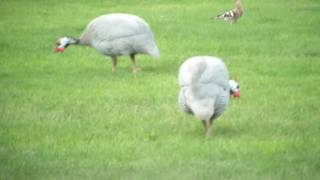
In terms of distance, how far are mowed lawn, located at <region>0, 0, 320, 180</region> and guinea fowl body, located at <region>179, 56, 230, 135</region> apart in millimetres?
334

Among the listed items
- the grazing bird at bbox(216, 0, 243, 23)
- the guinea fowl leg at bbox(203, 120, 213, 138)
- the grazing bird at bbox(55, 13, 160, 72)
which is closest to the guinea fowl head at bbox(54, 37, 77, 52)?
the grazing bird at bbox(55, 13, 160, 72)

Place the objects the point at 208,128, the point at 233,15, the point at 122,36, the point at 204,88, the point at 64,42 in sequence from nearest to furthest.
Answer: the point at 204,88 → the point at 208,128 → the point at 122,36 → the point at 64,42 → the point at 233,15

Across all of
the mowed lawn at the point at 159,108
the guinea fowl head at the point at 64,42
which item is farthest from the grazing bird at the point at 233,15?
the guinea fowl head at the point at 64,42

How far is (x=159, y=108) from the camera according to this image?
1113cm

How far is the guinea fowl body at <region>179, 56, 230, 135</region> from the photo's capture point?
29.4ft

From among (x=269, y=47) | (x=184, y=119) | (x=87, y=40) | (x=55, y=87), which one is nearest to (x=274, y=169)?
(x=184, y=119)

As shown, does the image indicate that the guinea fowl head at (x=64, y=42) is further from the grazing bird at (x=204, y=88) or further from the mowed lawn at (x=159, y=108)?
the grazing bird at (x=204, y=88)

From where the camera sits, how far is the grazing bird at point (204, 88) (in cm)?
895

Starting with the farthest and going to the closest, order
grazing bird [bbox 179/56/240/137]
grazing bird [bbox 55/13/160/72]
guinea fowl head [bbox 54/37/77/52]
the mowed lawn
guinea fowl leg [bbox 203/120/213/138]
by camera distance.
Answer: guinea fowl head [bbox 54/37/77/52] → grazing bird [bbox 55/13/160/72] → guinea fowl leg [bbox 203/120/213/138] → grazing bird [bbox 179/56/240/137] → the mowed lawn

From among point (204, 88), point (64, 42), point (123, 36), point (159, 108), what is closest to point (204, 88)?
point (204, 88)

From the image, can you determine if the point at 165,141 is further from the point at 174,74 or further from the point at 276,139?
the point at 174,74

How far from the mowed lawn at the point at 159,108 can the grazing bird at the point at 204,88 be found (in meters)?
0.33

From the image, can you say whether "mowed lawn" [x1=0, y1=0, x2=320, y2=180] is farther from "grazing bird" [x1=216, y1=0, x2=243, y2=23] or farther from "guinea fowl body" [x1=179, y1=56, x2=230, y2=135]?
"guinea fowl body" [x1=179, y1=56, x2=230, y2=135]

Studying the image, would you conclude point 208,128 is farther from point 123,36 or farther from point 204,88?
point 123,36
